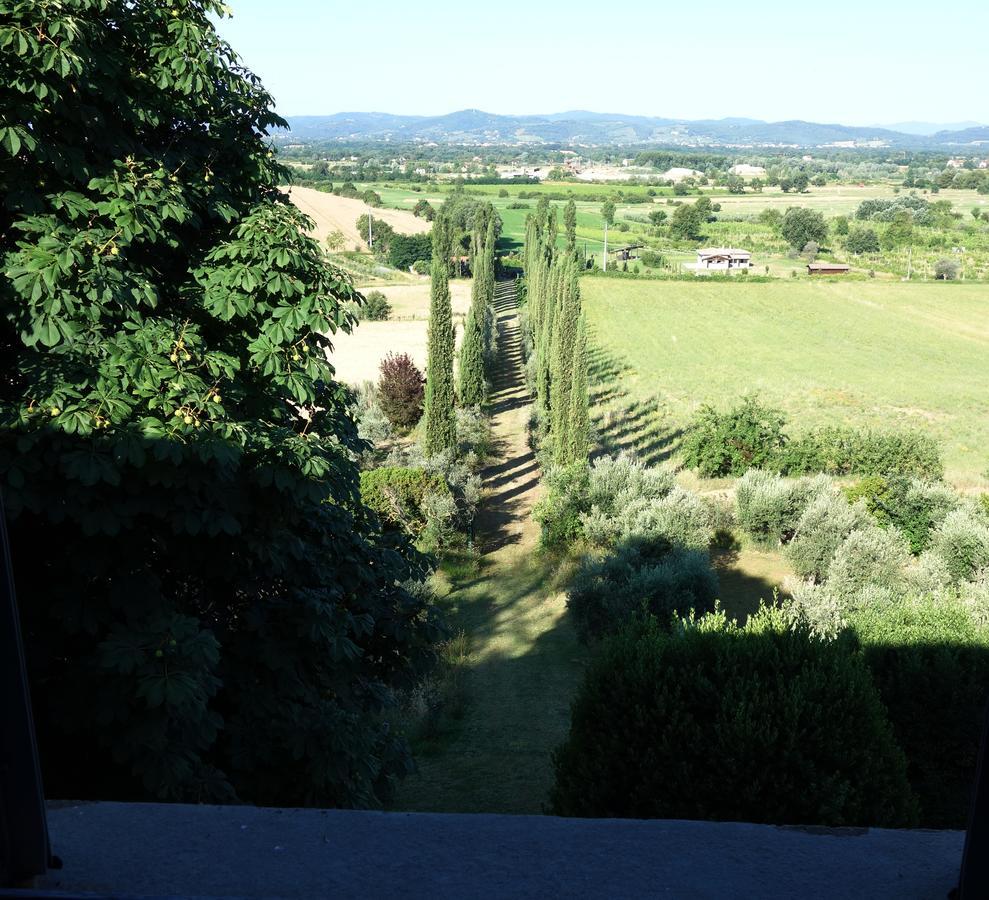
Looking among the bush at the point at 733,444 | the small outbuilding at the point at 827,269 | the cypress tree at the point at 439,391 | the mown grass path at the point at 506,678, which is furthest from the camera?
the small outbuilding at the point at 827,269

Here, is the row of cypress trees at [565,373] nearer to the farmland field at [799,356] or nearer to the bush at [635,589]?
the farmland field at [799,356]

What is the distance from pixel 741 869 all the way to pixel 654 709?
516cm

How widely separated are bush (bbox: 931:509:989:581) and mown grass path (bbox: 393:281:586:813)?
6.91 m

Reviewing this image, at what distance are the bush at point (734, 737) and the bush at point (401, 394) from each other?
942 inches

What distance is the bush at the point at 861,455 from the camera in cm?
2412

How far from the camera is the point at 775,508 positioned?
19328 mm

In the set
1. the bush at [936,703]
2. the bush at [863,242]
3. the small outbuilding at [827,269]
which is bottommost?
the bush at [936,703]

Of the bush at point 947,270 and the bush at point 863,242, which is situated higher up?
the bush at point 863,242

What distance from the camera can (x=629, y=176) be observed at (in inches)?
7594

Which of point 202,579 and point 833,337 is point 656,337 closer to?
point 833,337

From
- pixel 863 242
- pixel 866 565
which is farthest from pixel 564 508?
pixel 863 242

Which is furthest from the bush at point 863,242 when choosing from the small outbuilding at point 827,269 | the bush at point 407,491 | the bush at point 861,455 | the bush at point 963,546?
the bush at point 407,491

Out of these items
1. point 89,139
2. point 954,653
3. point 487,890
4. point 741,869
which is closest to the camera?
point 487,890

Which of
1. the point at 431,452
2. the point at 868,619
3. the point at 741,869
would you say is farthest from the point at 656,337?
the point at 741,869
